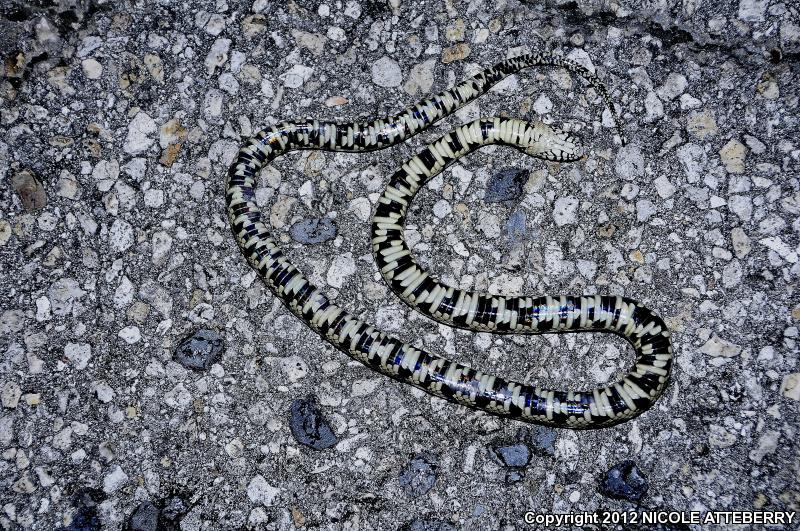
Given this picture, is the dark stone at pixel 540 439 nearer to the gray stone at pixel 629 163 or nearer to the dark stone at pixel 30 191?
the gray stone at pixel 629 163

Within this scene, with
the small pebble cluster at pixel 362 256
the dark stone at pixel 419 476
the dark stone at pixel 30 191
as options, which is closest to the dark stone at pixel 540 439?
the small pebble cluster at pixel 362 256

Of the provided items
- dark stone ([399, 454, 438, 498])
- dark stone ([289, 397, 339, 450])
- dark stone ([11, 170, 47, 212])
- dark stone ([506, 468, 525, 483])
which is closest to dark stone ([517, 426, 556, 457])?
dark stone ([506, 468, 525, 483])

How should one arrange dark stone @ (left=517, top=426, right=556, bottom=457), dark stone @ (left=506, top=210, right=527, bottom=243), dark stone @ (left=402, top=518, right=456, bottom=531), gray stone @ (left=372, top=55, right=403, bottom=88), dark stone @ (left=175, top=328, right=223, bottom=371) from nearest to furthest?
dark stone @ (left=402, top=518, right=456, bottom=531)
dark stone @ (left=517, top=426, right=556, bottom=457)
dark stone @ (left=175, top=328, right=223, bottom=371)
dark stone @ (left=506, top=210, right=527, bottom=243)
gray stone @ (left=372, top=55, right=403, bottom=88)

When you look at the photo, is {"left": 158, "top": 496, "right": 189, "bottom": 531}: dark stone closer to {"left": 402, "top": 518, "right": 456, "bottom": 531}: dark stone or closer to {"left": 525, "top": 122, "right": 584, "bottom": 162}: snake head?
{"left": 402, "top": 518, "right": 456, "bottom": 531}: dark stone

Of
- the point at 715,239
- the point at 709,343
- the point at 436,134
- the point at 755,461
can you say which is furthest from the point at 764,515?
the point at 436,134

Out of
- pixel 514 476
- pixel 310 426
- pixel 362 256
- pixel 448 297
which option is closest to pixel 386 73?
pixel 362 256

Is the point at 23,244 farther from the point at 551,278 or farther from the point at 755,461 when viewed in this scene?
Answer: the point at 755,461

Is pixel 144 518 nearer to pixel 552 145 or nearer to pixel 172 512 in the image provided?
pixel 172 512
